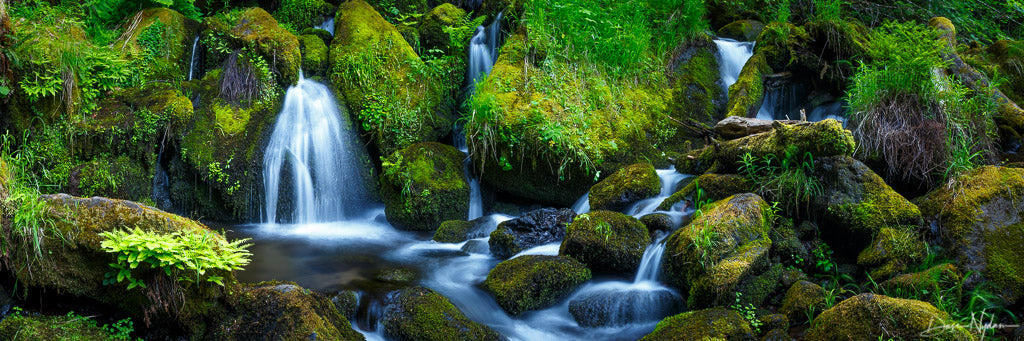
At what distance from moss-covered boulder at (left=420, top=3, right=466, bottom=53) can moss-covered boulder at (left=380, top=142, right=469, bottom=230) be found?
2446mm

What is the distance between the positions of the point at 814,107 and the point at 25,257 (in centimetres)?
964

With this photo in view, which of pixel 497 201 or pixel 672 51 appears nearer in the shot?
pixel 497 201

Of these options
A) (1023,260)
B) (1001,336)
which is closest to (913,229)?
(1023,260)

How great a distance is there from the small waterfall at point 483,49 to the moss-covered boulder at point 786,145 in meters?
4.29

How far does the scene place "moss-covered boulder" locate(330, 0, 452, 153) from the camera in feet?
27.7

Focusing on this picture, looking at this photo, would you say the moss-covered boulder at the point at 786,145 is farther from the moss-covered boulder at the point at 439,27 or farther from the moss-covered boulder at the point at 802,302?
the moss-covered boulder at the point at 439,27

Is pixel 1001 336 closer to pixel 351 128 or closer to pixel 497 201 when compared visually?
pixel 497 201

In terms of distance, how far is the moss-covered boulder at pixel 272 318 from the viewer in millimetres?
3486

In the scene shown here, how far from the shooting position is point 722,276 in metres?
4.41

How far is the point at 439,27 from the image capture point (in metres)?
9.91

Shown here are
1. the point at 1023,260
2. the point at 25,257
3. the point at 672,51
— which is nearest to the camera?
the point at 25,257

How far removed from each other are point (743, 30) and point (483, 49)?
16.4ft

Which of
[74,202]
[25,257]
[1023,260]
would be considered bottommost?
[1023,260]

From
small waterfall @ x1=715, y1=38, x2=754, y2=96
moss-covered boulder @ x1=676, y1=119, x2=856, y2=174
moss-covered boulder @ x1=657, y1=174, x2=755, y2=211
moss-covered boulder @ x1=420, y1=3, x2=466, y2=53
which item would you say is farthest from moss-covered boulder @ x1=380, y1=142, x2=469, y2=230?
small waterfall @ x1=715, y1=38, x2=754, y2=96
